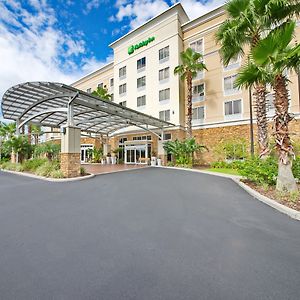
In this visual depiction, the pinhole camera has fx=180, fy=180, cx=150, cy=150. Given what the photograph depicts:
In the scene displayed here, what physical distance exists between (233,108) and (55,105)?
1758cm

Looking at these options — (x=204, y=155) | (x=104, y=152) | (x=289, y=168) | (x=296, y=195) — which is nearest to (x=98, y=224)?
(x=296, y=195)

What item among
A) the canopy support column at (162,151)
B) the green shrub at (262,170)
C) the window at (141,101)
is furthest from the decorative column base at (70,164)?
the window at (141,101)

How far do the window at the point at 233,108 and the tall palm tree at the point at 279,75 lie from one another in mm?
13210

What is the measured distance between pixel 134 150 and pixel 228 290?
22.2 metres

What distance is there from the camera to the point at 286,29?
581cm

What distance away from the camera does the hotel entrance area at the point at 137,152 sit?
2295 cm

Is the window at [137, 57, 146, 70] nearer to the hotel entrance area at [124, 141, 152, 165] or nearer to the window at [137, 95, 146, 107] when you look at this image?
the window at [137, 95, 146, 107]

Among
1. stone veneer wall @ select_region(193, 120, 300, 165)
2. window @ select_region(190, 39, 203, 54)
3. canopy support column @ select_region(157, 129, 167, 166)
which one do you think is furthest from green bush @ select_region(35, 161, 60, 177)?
window @ select_region(190, 39, 203, 54)

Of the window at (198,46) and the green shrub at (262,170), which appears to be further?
the window at (198,46)

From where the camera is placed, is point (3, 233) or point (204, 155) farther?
point (204, 155)

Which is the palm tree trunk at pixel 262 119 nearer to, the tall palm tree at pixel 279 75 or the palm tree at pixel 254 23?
the palm tree at pixel 254 23

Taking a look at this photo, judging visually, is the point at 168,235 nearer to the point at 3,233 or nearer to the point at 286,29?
the point at 3,233

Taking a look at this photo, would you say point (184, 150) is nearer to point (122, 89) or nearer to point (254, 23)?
point (254, 23)

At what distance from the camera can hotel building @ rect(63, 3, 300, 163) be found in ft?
64.0
